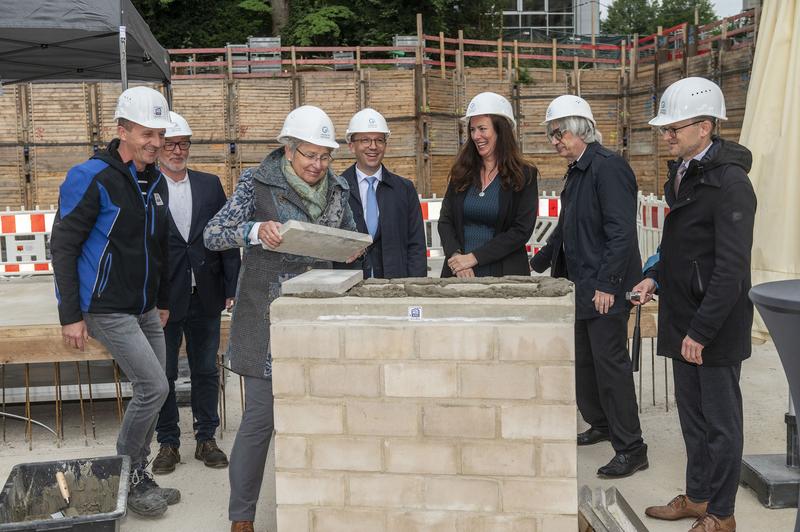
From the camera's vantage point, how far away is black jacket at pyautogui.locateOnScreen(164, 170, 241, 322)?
4.80 meters

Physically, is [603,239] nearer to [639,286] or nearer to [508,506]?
[639,286]

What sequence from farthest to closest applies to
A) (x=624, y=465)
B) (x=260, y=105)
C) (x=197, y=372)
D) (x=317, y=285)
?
(x=260, y=105), (x=197, y=372), (x=624, y=465), (x=317, y=285)

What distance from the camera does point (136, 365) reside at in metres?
4.09

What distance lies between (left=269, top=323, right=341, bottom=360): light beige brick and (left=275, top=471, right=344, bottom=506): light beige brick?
476 millimetres

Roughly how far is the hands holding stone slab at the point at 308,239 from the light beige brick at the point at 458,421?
803mm

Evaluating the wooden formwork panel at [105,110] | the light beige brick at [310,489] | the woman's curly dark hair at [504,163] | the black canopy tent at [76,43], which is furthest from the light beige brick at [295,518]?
the wooden formwork panel at [105,110]

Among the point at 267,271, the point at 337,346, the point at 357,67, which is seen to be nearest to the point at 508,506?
the point at 337,346

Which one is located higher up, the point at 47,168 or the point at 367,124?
the point at 47,168

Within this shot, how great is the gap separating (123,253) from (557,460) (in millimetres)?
2279

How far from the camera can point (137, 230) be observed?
13.4 feet

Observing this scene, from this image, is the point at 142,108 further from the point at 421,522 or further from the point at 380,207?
the point at 421,522

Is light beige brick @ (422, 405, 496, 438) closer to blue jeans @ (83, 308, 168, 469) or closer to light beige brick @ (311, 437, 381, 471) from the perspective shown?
light beige brick @ (311, 437, 381, 471)

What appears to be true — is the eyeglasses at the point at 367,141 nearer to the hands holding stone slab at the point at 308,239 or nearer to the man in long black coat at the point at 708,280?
the hands holding stone slab at the point at 308,239

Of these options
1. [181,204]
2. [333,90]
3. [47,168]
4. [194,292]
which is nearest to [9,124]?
[47,168]
